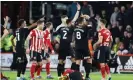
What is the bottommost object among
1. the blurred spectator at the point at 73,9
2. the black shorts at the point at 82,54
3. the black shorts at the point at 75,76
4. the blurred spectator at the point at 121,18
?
the black shorts at the point at 75,76

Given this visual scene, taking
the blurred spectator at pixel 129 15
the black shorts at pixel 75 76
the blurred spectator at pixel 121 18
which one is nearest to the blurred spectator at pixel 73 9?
the blurred spectator at pixel 121 18

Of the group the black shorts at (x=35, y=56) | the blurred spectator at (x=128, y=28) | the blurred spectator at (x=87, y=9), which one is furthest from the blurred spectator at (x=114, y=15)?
the black shorts at (x=35, y=56)

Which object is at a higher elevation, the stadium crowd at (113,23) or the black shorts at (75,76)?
the stadium crowd at (113,23)

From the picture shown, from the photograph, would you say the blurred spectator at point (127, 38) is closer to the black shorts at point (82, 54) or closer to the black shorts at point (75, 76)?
the black shorts at point (82, 54)

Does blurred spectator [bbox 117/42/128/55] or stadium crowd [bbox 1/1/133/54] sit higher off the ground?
stadium crowd [bbox 1/1/133/54]

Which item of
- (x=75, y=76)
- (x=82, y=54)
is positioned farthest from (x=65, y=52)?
(x=75, y=76)

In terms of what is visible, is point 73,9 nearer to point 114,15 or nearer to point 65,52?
point 114,15

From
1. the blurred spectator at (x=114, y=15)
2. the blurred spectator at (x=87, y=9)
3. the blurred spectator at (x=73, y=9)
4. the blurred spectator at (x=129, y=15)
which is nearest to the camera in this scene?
the blurred spectator at (x=87, y=9)

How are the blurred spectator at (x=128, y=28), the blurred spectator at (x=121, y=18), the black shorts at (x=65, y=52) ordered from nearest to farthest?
the black shorts at (x=65, y=52), the blurred spectator at (x=128, y=28), the blurred spectator at (x=121, y=18)

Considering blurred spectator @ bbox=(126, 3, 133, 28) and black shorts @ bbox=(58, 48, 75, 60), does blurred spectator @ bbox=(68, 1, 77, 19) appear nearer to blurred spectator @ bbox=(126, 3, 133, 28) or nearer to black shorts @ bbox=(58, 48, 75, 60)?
blurred spectator @ bbox=(126, 3, 133, 28)

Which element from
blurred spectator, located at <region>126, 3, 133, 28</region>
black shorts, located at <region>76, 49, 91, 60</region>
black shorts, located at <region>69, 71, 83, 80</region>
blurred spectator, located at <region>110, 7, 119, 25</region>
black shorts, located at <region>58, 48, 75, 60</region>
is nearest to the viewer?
black shorts, located at <region>69, 71, 83, 80</region>

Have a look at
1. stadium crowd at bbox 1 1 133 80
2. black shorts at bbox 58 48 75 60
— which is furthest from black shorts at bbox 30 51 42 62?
stadium crowd at bbox 1 1 133 80

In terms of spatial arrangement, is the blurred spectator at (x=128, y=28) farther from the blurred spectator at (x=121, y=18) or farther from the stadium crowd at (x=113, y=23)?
the blurred spectator at (x=121, y=18)

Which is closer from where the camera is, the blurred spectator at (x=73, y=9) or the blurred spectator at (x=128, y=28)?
the blurred spectator at (x=128, y=28)
